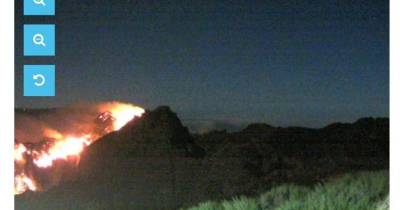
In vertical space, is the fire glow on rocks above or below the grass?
above

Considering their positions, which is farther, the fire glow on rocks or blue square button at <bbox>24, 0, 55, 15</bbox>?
the fire glow on rocks

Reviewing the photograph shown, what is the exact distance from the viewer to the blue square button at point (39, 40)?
5594 millimetres

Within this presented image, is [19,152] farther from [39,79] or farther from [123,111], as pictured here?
[123,111]

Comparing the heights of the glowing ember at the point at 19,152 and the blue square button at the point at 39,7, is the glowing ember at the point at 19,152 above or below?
below

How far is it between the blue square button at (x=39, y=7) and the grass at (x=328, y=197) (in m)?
2.05
